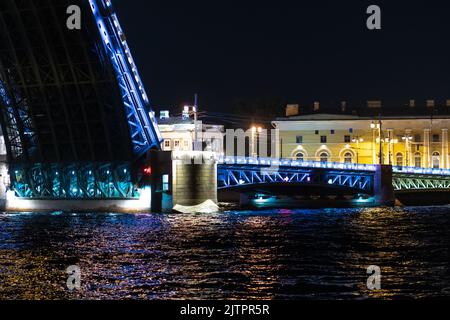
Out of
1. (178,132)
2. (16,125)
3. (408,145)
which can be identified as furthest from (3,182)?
(408,145)

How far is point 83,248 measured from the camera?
112ft

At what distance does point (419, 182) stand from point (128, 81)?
33.4 meters

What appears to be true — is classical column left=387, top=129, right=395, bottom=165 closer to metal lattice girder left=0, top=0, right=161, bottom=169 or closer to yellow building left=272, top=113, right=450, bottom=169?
yellow building left=272, top=113, right=450, bottom=169

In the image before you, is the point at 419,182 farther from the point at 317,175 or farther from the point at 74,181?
the point at 74,181

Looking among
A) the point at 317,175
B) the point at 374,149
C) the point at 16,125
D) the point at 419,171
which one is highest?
the point at 16,125

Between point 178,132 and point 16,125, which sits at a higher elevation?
point 178,132

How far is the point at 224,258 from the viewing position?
30406 mm

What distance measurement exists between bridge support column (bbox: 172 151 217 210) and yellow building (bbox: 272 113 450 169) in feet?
107

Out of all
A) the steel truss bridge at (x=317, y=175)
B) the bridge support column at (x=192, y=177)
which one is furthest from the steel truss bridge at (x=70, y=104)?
the steel truss bridge at (x=317, y=175)

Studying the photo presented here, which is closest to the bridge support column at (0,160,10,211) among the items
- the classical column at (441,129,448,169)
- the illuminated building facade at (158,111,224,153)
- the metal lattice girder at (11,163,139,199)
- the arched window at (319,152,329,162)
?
the metal lattice girder at (11,163,139,199)

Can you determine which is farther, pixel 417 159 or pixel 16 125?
pixel 417 159

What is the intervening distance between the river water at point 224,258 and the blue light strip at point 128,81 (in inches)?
332

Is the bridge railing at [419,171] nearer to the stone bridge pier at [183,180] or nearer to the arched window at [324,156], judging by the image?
the arched window at [324,156]
